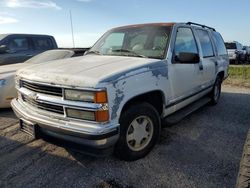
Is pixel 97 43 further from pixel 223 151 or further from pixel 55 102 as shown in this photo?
pixel 223 151

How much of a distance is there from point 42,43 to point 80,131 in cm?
787

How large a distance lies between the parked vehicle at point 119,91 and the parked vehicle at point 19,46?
519 centimetres

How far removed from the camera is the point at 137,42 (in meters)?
4.34

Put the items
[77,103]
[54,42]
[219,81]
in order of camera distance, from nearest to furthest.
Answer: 1. [77,103]
2. [219,81]
3. [54,42]

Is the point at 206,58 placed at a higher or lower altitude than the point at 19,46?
lower

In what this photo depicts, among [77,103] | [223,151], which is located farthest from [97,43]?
[223,151]

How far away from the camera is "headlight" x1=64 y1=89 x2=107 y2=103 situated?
9.37 feet

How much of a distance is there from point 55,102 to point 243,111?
4658mm

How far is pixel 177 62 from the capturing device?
13.4ft

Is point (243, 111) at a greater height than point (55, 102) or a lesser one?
lesser

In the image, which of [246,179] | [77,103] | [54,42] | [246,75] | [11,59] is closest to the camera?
[246,179]

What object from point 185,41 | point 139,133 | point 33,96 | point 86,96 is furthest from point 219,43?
point 33,96

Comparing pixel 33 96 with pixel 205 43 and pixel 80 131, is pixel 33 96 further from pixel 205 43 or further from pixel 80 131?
pixel 205 43

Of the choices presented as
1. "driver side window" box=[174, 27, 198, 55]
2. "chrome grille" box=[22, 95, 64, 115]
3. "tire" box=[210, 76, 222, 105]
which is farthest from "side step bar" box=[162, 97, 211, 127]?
"chrome grille" box=[22, 95, 64, 115]
